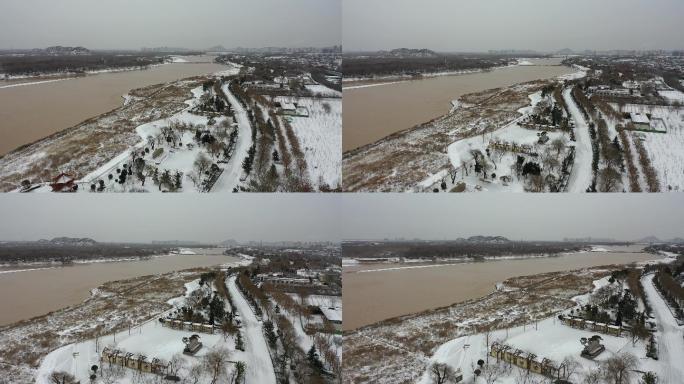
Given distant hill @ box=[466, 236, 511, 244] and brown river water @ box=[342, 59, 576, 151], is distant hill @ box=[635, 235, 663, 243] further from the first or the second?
brown river water @ box=[342, 59, 576, 151]

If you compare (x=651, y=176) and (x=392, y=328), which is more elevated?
(x=651, y=176)

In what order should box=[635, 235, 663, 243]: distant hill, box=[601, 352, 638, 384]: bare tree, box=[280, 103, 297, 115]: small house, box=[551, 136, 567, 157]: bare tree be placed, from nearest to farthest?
1. box=[601, 352, 638, 384]: bare tree
2. box=[551, 136, 567, 157]: bare tree
3. box=[635, 235, 663, 243]: distant hill
4. box=[280, 103, 297, 115]: small house

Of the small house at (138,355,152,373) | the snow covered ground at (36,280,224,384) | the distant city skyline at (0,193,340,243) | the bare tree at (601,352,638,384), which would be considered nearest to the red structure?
the distant city skyline at (0,193,340,243)

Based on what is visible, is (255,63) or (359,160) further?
(255,63)

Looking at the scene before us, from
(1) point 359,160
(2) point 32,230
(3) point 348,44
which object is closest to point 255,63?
(3) point 348,44

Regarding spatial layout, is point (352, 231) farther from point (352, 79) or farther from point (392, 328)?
point (352, 79)

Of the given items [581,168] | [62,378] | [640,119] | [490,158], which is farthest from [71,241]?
[640,119]

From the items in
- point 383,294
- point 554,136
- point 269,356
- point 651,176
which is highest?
point 554,136

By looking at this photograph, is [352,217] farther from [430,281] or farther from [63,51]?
[63,51]
